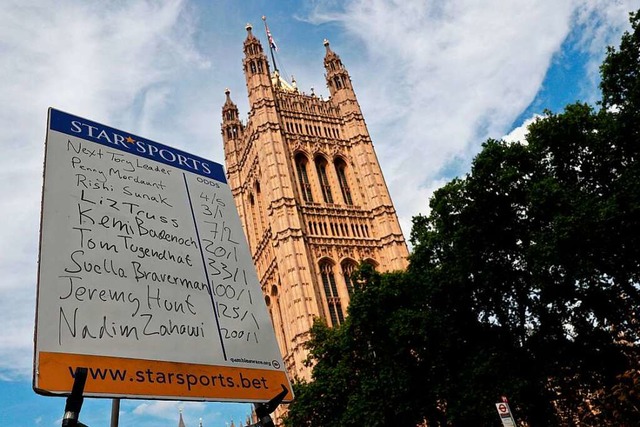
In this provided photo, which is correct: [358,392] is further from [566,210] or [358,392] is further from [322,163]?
[322,163]

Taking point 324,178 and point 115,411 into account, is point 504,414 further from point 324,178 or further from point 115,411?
point 324,178

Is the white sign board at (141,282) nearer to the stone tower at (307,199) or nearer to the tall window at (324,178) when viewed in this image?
the stone tower at (307,199)

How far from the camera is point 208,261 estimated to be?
3.91 metres

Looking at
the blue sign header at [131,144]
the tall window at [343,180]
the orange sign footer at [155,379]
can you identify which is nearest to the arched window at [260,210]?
the tall window at [343,180]

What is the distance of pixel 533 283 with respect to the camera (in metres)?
15.9

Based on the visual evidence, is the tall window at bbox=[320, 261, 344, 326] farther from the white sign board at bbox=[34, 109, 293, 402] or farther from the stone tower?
the white sign board at bbox=[34, 109, 293, 402]

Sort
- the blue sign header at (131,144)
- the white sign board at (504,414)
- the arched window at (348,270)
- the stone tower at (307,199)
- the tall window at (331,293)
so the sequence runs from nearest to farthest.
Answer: the blue sign header at (131,144), the white sign board at (504,414), the tall window at (331,293), the stone tower at (307,199), the arched window at (348,270)

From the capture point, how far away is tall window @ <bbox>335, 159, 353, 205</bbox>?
1833 inches

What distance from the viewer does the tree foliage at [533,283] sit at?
47.9 ft

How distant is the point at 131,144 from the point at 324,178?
43169 mm

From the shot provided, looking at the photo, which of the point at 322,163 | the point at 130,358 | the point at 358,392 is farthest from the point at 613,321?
the point at 322,163

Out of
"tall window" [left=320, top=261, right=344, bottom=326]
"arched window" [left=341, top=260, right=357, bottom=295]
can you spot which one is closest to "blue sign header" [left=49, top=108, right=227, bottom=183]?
"tall window" [left=320, top=261, right=344, bottom=326]

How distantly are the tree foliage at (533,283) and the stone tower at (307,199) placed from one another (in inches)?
705

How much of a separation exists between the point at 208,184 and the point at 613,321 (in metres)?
15.6
